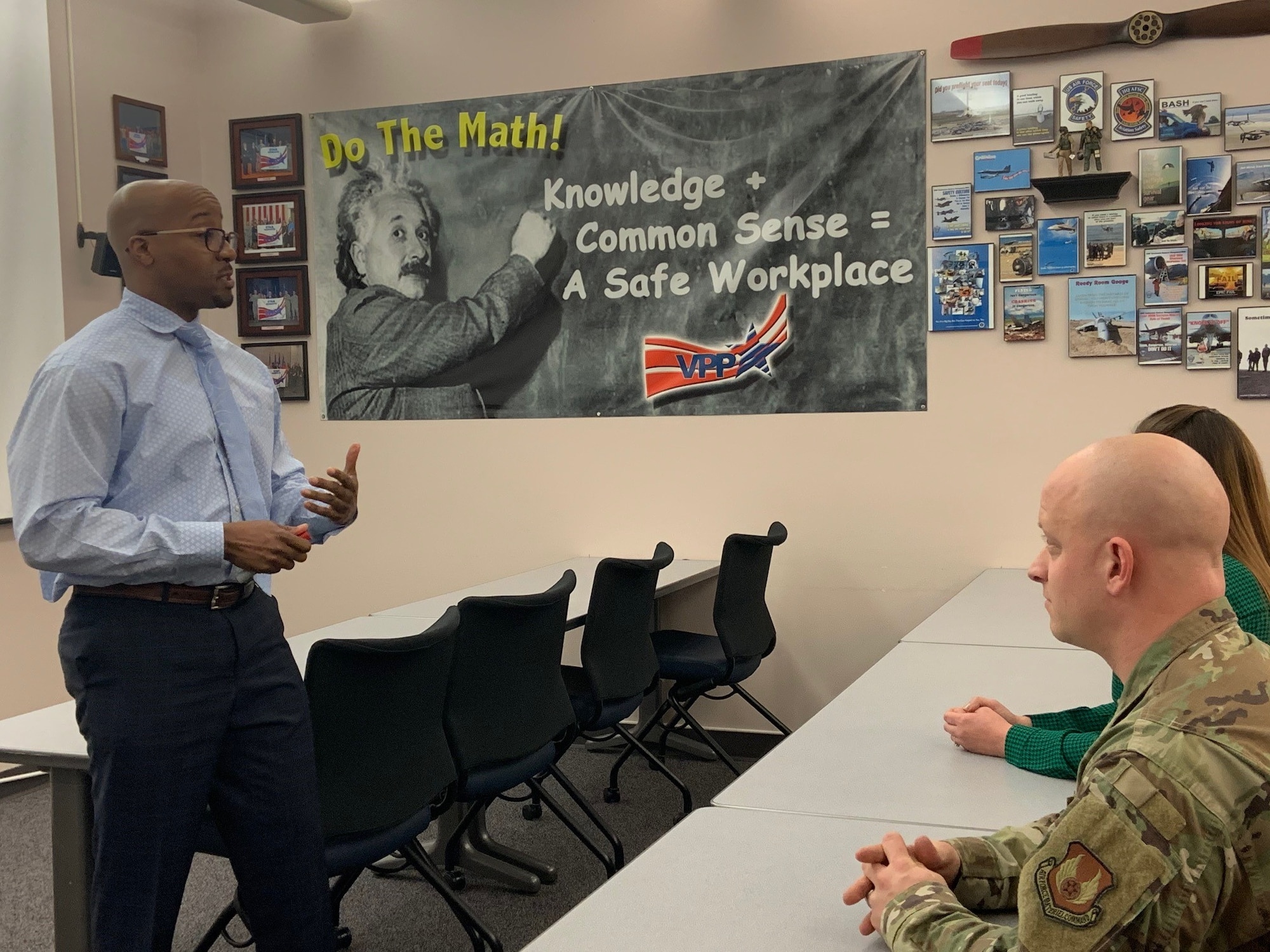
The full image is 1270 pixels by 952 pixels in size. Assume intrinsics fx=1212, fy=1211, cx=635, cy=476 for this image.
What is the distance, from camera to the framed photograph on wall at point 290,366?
211 inches

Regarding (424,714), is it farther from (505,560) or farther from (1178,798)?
(505,560)

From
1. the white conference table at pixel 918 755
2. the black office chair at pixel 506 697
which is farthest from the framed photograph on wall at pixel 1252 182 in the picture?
the black office chair at pixel 506 697

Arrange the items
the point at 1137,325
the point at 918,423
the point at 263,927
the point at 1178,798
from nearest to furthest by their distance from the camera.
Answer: the point at 1178,798 → the point at 263,927 → the point at 1137,325 → the point at 918,423

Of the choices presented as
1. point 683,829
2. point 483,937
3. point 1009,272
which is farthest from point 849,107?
point 683,829

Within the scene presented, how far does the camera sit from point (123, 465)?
2158mm

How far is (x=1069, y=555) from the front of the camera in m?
1.20

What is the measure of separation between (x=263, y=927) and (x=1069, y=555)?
1.69m

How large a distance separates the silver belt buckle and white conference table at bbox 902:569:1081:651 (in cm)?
174

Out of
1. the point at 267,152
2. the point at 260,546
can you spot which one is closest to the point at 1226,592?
the point at 260,546

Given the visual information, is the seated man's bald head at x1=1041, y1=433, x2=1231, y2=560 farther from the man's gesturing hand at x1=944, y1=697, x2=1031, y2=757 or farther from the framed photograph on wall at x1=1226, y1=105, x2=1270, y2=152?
the framed photograph on wall at x1=1226, y1=105, x2=1270, y2=152

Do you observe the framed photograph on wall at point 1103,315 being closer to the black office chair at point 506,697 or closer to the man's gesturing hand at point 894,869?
the black office chair at point 506,697

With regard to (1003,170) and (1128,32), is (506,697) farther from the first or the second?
(1128,32)

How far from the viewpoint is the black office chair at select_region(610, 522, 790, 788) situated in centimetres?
416

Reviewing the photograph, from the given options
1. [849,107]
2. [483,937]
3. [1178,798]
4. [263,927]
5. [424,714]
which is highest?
[849,107]
